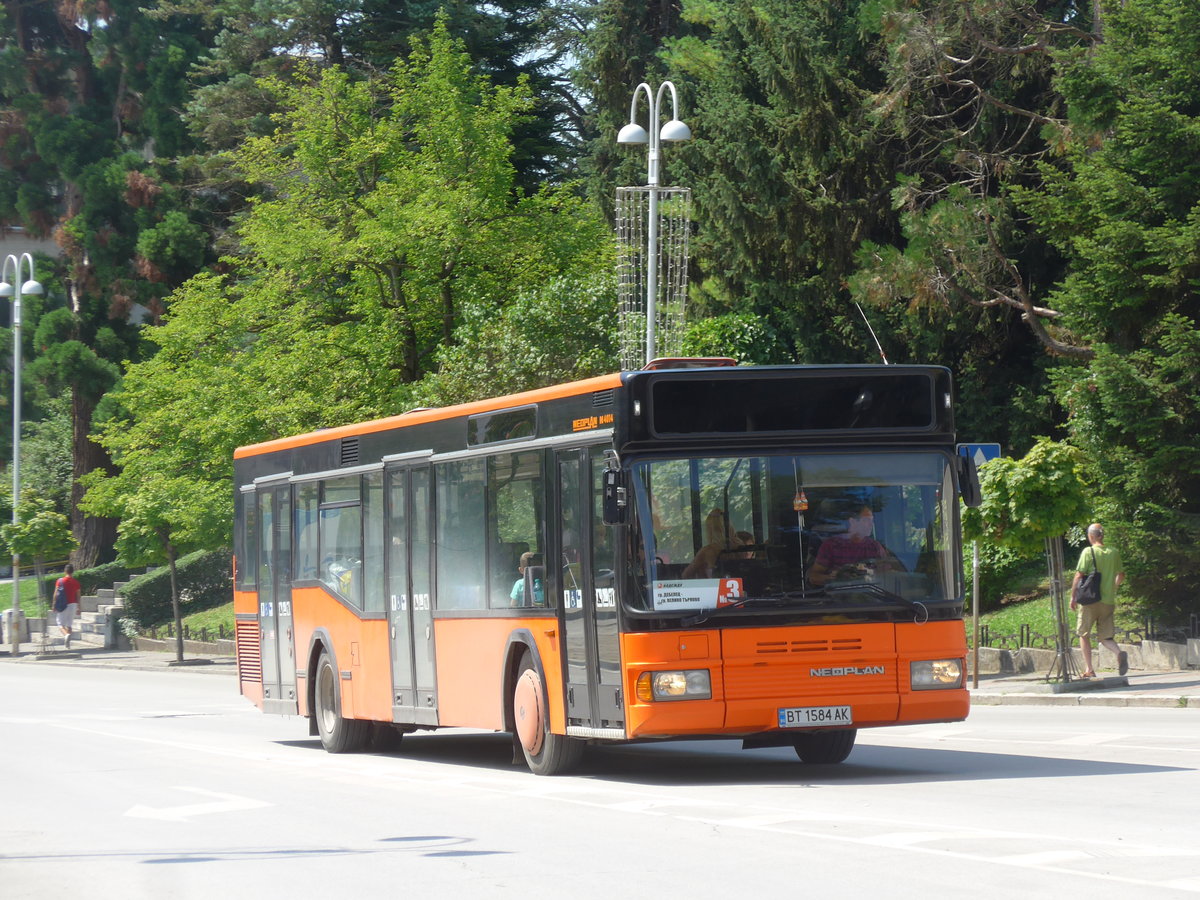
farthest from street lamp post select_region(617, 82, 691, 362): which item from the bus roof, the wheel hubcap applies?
the wheel hubcap

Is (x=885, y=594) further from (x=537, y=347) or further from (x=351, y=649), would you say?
(x=537, y=347)

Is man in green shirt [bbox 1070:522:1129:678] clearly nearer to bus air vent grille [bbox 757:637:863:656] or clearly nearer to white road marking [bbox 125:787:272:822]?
bus air vent grille [bbox 757:637:863:656]

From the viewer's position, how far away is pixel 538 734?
1360cm

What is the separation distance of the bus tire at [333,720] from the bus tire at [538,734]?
415 cm

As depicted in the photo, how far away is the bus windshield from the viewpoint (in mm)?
12188

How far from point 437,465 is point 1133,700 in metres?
8.93

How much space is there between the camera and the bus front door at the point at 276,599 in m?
19.0

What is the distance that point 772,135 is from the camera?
34812 millimetres

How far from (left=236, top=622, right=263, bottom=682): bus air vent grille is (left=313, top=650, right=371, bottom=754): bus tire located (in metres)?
1.96

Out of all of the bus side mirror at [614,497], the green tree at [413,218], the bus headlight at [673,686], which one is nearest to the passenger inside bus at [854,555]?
the bus headlight at [673,686]

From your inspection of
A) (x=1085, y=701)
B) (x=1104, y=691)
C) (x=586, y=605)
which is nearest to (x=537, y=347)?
(x=1104, y=691)

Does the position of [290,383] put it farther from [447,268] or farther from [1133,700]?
[1133,700]

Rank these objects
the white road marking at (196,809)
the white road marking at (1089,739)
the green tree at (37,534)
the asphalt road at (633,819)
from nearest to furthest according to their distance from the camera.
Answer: the asphalt road at (633,819) → the white road marking at (196,809) → the white road marking at (1089,739) → the green tree at (37,534)

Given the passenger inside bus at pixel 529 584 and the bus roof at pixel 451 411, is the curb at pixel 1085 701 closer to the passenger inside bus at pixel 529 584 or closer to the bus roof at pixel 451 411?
the bus roof at pixel 451 411
